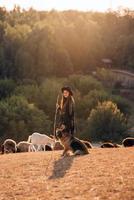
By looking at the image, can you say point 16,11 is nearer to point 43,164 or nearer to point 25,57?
point 25,57

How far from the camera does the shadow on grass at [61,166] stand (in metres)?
12.2

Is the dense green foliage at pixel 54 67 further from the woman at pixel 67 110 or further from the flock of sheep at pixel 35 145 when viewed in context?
the woman at pixel 67 110

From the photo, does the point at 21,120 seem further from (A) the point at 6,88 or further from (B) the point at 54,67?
(B) the point at 54,67

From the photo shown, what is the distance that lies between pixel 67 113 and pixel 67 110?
0.08 metres

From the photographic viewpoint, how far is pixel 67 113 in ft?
49.4

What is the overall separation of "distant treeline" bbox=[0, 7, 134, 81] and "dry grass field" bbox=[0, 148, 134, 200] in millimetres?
57827

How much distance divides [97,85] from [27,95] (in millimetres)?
8925

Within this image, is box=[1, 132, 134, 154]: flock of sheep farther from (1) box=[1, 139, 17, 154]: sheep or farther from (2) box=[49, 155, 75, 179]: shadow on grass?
(2) box=[49, 155, 75, 179]: shadow on grass

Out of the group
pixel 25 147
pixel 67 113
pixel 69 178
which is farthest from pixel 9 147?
pixel 69 178

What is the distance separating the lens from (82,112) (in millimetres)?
60938

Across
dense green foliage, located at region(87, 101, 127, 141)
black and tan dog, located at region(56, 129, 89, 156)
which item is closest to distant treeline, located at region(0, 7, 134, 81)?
dense green foliage, located at region(87, 101, 127, 141)

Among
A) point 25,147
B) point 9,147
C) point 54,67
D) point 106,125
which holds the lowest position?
point 106,125

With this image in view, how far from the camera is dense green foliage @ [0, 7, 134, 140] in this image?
55.9 meters

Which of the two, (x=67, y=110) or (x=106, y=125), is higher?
(x=67, y=110)
